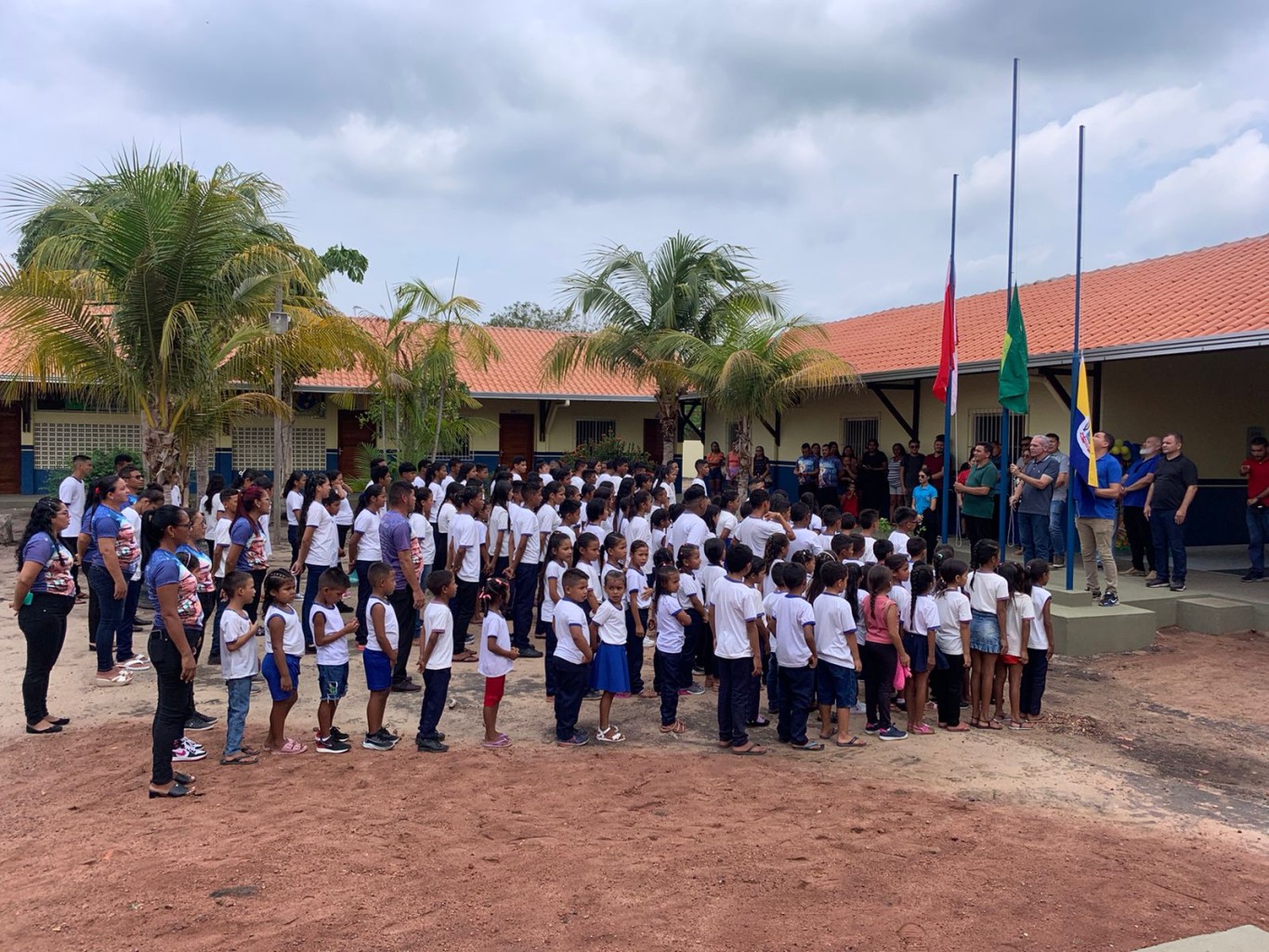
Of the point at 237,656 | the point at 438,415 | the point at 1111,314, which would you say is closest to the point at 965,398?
the point at 1111,314

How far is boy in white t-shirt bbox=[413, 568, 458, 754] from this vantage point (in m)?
5.48

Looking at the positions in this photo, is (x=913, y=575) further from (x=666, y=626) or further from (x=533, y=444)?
(x=533, y=444)

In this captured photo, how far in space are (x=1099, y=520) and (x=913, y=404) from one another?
624cm

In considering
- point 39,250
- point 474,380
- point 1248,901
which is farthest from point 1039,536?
point 474,380

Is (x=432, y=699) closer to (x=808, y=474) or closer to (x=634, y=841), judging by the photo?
(x=634, y=841)

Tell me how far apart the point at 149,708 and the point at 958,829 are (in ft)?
17.4

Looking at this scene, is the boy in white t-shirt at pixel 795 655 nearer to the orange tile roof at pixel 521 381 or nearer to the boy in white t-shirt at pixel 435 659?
the boy in white t-shirt at pixel 435 659

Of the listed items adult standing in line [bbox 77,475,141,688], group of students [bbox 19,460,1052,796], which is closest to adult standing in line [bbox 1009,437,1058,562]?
group of students [bbox 19,460,1052,796]

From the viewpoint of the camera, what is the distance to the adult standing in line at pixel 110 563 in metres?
6.46

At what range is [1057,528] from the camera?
34.3ft

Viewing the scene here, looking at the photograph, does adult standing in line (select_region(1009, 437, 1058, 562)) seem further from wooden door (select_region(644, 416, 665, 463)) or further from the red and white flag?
wooden door (select_region(644, 416, 665, 463))

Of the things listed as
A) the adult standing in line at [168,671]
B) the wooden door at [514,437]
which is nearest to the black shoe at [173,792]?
the adult standing in line at [168,671]

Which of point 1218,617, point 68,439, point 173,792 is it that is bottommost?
point 173,792

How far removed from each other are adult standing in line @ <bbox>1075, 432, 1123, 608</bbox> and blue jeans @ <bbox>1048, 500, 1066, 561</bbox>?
0.79 metres
